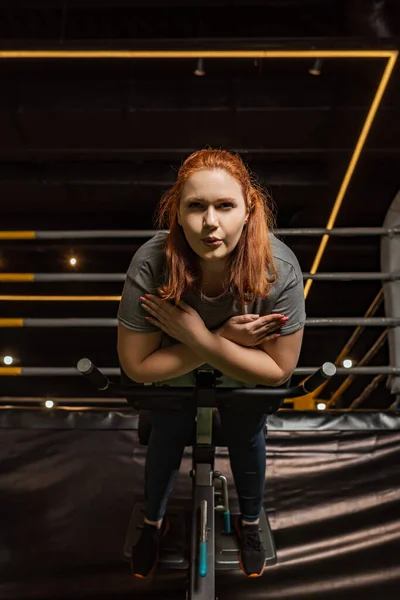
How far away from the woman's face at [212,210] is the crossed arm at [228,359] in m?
0.19

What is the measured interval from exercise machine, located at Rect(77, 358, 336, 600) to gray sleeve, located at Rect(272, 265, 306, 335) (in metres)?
0.12

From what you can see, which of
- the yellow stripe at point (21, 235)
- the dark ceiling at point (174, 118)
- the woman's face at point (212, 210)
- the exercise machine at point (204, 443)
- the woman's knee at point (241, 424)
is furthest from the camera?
the yellow stripe at point (21, 235)

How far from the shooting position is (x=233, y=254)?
1037mm

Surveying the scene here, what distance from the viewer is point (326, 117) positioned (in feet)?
8.96

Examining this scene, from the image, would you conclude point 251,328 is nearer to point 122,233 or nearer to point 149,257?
point 149,257

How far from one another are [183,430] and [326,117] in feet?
6.98

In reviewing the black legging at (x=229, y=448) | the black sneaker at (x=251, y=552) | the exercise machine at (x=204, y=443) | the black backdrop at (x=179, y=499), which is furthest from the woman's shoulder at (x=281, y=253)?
the black backdrop at (x=179, y=499)

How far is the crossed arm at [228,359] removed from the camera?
105 centimetres

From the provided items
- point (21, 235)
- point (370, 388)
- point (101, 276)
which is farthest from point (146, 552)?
point (370, 388)

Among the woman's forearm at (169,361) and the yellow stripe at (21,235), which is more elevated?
the yellow stripe at (21,235)

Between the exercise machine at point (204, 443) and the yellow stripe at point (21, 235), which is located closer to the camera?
the exercise machine at point (204, 443)

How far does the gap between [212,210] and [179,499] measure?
4.08 feet

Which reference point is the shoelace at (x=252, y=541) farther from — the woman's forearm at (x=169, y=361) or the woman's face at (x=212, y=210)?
the woman's face at (x=212, y=210)

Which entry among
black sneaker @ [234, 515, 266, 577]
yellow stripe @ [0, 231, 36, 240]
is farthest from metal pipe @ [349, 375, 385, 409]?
yellow stripe @ [0, 231, 36, 240]
